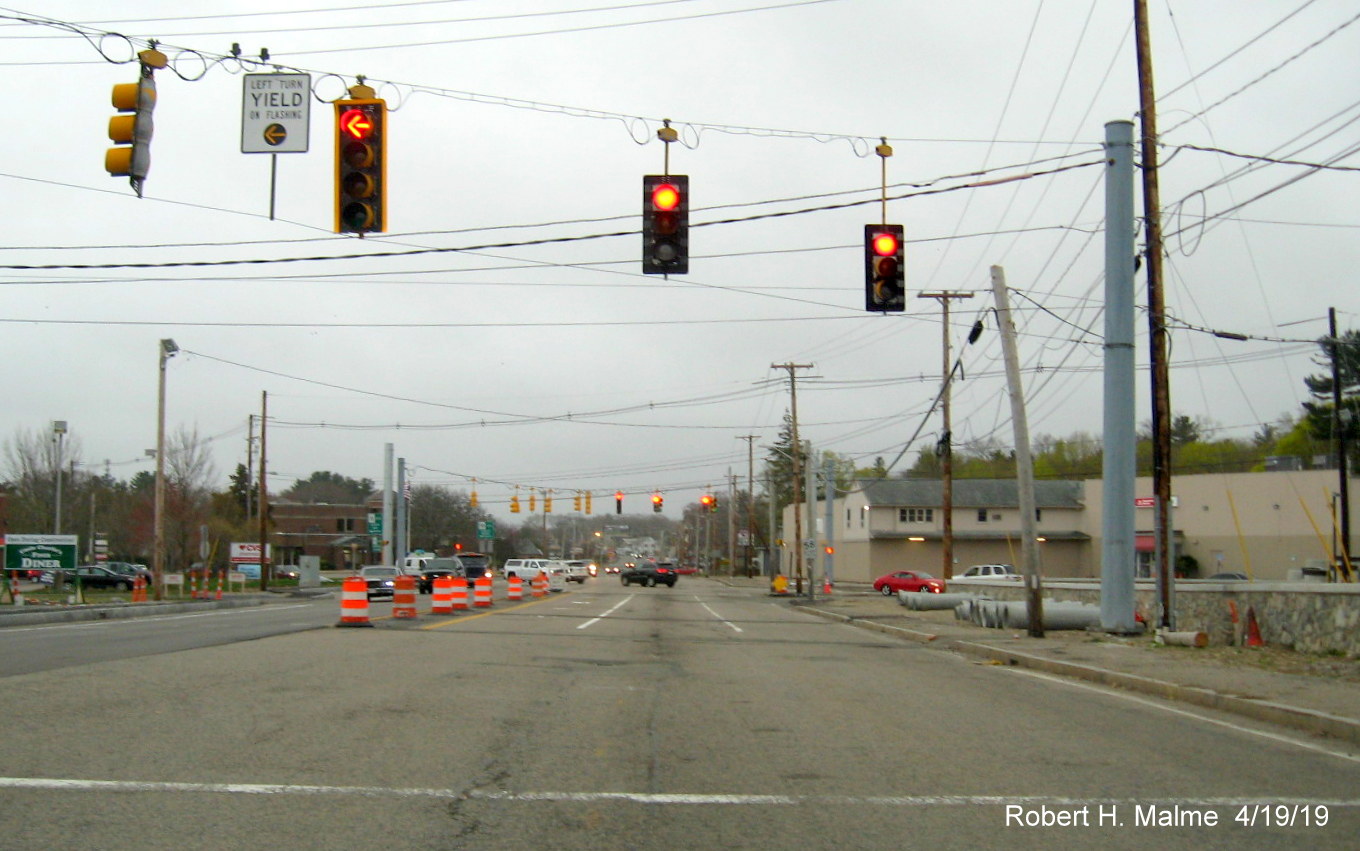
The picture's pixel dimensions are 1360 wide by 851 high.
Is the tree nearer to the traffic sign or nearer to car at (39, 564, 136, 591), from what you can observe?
car at (39, 564, 136, 591)

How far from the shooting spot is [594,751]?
887 centimetres

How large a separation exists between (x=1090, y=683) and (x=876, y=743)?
22.8 feet

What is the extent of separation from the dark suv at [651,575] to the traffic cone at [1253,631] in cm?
4643

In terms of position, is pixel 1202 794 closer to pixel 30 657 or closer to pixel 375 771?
pixel 375 771

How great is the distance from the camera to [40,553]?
38.6 metres

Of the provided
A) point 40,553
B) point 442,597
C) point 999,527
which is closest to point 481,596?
point 442,597

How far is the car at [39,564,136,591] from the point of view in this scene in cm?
5725

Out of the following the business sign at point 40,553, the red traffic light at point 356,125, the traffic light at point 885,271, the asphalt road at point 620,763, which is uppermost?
the red traffic light at point 356,125

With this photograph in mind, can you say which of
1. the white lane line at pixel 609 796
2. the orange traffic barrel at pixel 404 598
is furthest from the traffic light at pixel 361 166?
the orange traffic barrel at pixel 404 598

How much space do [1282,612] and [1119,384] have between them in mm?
5066

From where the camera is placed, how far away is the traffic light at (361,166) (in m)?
13.0

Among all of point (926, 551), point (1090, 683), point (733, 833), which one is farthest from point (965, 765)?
point (926, 551)

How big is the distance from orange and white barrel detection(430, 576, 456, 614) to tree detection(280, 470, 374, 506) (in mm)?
115434

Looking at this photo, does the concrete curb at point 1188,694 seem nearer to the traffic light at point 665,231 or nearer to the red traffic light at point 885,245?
the red traffic light at point 885,245
